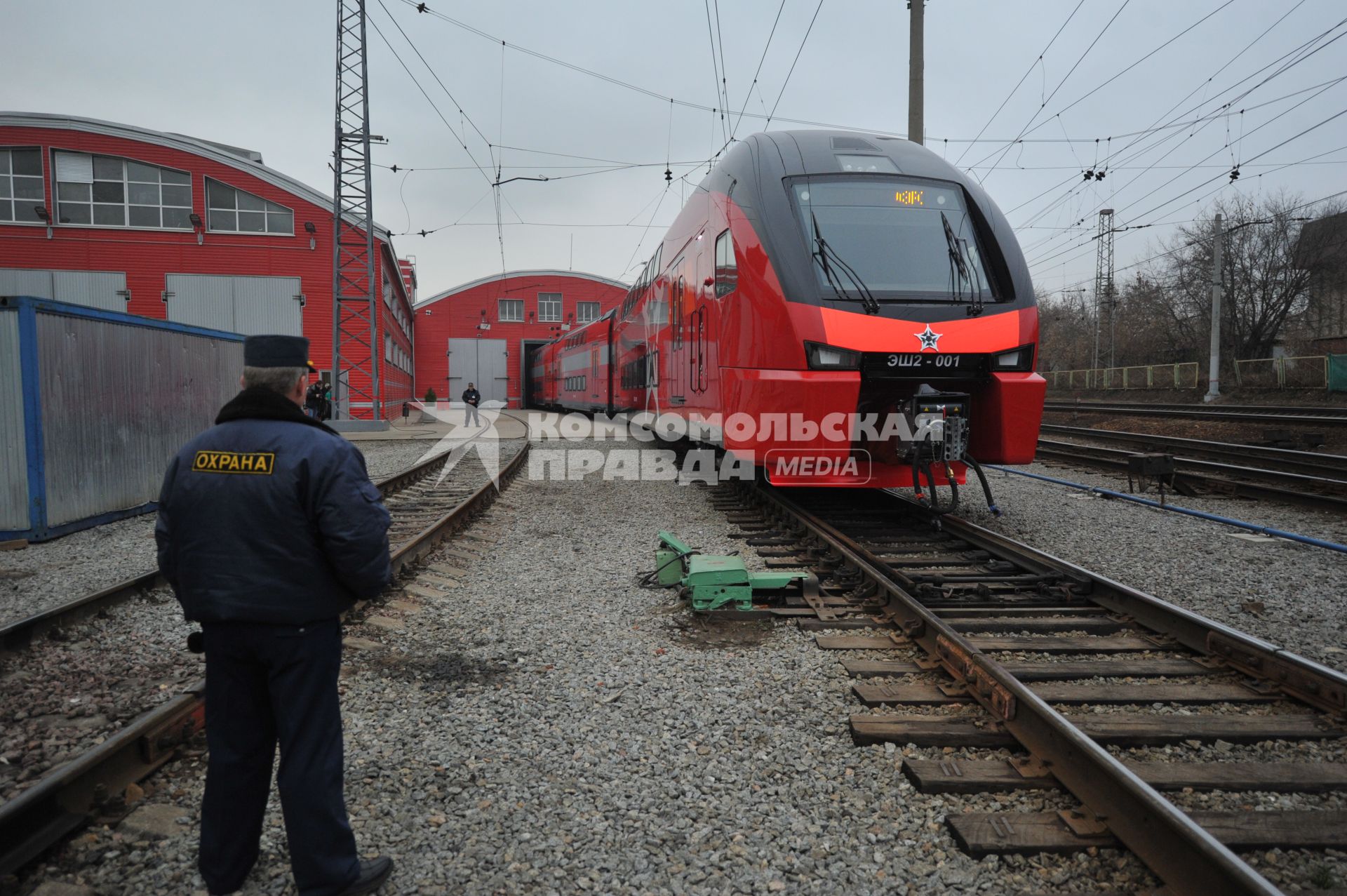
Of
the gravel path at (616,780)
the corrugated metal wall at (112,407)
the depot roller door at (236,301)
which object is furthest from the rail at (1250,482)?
the depot roller door at (236,301)

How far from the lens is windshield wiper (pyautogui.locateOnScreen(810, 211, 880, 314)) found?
6.46 metres

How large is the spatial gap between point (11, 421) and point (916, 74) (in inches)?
526

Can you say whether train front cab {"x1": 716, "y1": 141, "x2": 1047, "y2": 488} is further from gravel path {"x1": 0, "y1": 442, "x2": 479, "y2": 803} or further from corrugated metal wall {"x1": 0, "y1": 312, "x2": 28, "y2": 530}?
corrugated metal wall {"x1": 0, "y1": 312, "x2": 28, "y2": 530}

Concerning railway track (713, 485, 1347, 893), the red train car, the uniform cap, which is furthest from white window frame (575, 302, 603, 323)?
the uniform cap

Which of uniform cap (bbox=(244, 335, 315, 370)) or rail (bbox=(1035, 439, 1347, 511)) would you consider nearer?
uniform cap (bbox=(244, 335, 315, 370))

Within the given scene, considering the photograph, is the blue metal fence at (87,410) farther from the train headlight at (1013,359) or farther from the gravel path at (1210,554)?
the gravel path at (1210,554)

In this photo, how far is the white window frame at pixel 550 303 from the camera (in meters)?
51.8

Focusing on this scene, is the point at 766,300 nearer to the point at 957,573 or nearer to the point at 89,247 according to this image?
→ the point at 957,573

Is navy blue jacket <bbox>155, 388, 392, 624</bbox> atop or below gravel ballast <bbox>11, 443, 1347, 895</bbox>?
atop

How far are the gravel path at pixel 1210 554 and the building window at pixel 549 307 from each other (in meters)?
44.4

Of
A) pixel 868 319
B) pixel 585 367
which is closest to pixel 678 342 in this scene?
pixel 868 319

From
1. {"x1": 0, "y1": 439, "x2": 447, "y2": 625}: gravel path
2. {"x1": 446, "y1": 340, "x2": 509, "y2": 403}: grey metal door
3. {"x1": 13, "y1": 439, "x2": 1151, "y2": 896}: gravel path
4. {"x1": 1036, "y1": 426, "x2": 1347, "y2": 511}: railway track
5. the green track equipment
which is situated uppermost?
{"x1": 446, "y1": 340, "x2": 509, "y2": 403}: grey metal door

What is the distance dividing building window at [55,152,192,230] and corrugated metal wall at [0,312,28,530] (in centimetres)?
2383

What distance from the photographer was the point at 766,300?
6.62 meters
